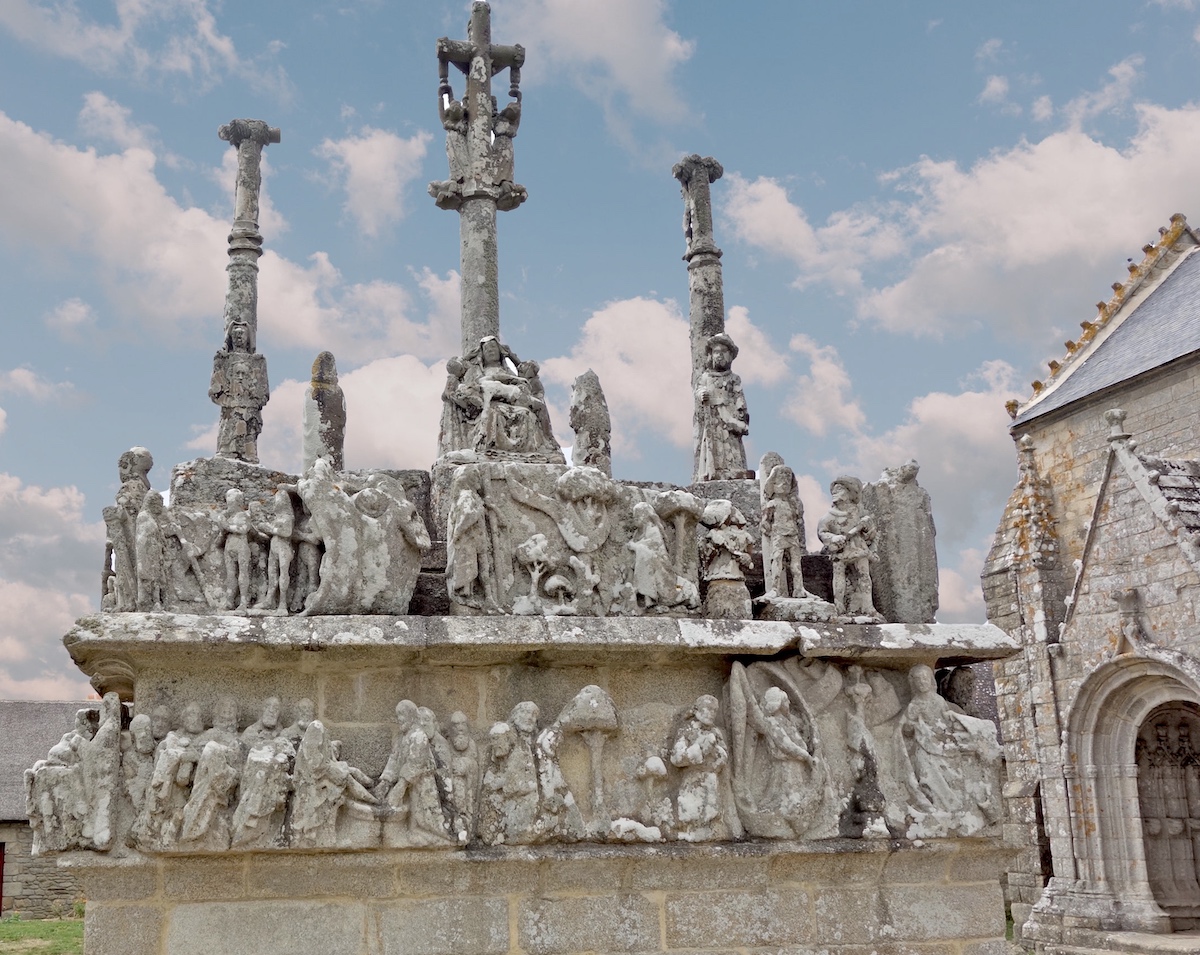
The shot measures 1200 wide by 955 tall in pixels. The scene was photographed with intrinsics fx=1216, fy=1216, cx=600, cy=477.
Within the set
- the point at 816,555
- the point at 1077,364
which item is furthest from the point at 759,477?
the point at 1077,364

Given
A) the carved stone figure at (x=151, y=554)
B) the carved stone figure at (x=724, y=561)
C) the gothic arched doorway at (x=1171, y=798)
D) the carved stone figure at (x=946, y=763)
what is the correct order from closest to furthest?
the carved stone figure at (x=151, y=554) → the carved stone figure at (x=946, y=763) → the carved stone figure at (x=724, y=561) → the gothic arched doorway at (x=1171, y=798)

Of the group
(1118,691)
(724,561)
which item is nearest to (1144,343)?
(1118,691)

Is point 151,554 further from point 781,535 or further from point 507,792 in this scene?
point 781,535

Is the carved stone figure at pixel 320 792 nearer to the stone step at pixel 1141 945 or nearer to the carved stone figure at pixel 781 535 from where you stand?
the carved stone figure at pixel 781 535

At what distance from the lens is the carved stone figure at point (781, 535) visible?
21.4 ft

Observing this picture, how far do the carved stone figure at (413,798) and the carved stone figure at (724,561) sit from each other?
1685mm

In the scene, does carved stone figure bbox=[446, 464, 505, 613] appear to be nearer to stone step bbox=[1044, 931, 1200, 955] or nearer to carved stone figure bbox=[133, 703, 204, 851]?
carved stone figure bbox=[133, 703, 204, 851]

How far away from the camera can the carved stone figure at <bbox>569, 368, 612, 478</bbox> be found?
6.93m

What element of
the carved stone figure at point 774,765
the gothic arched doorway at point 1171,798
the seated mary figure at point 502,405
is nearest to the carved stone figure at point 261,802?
the seated mary figure at point 502,405

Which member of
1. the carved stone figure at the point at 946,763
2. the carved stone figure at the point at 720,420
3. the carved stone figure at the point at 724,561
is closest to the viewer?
the carved stone figure at the point at 946,763

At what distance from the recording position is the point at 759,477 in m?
6.71

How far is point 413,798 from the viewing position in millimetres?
5512

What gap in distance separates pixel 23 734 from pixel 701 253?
2046 cm

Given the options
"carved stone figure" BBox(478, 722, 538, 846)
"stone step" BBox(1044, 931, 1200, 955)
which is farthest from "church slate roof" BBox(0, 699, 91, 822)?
"carved stone figure" BBox(478, 722, 538, 846)
